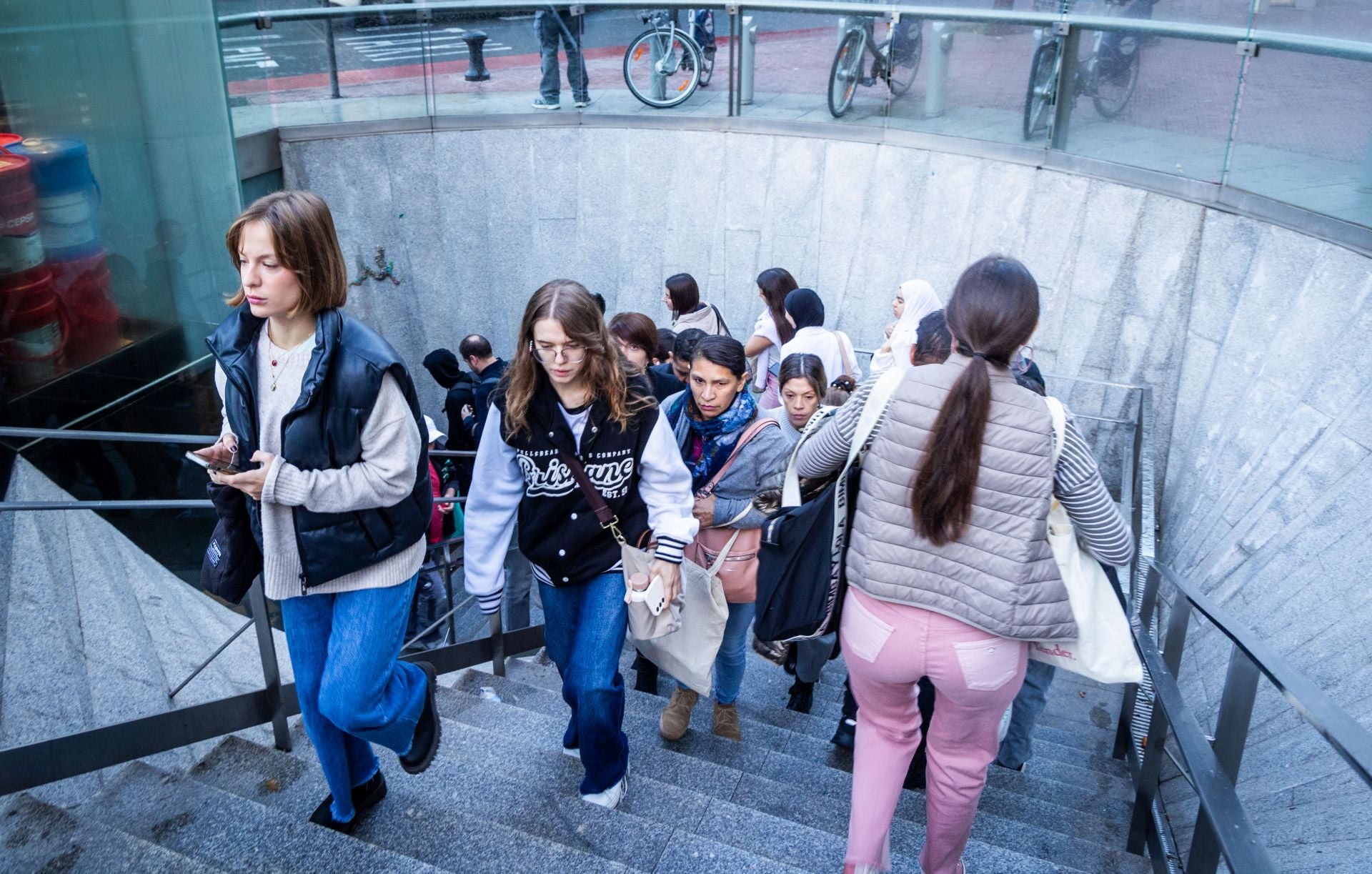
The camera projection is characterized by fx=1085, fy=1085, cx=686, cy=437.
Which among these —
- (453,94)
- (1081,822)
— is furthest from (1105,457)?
(453,94)

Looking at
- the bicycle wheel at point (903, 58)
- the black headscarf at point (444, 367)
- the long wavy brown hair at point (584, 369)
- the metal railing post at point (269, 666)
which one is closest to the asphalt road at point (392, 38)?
the bicycle wheel at point (903, 58)

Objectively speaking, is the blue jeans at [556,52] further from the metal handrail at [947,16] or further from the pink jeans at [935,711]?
the pink jeans at [935,711]

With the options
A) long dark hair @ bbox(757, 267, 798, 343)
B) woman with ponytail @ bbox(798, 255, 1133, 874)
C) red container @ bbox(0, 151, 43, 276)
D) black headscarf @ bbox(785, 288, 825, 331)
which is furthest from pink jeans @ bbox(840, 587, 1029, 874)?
red container @ bbox(0, 151, 43, 276)

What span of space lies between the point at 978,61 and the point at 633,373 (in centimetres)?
549

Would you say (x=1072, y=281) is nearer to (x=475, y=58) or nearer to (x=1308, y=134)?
(x=1308, y=134)

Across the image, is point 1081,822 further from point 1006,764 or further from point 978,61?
point 978,61

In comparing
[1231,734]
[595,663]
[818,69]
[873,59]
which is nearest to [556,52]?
Result: [818,69]

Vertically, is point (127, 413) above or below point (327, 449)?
below

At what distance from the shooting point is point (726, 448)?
352 cm

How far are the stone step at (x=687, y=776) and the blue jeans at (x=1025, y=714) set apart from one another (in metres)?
0.35

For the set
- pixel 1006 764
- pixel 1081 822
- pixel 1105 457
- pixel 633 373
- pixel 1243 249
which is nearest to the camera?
pixel 633 373

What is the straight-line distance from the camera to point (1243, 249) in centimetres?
564

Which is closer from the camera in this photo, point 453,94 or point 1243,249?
point 1243,249

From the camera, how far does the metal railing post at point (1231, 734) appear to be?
242 centimetres
